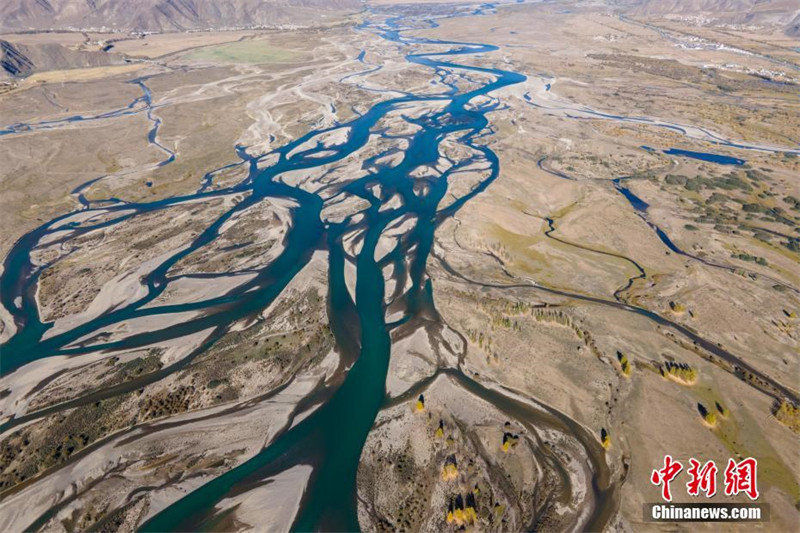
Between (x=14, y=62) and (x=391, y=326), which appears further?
(x=14, y=62)

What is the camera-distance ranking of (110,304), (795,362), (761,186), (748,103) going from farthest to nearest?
(748,103) → (761,186) → (110,304) → (795,362)

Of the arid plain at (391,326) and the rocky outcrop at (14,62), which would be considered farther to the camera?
the rocky outcrop at (14,62)

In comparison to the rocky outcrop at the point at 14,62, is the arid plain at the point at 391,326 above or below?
below

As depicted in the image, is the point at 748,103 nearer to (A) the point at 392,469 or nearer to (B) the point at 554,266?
(B) the point at 554,266

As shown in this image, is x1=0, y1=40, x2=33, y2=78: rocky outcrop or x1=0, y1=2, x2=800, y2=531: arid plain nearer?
x1=0, y1=2, x2=800, y2=531: arid plain

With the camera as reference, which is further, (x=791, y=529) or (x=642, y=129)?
(x=642, y=129)

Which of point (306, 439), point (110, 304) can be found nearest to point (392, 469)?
point (306, 439)

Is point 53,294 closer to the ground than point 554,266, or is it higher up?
higher up

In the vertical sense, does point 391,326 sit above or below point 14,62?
below
